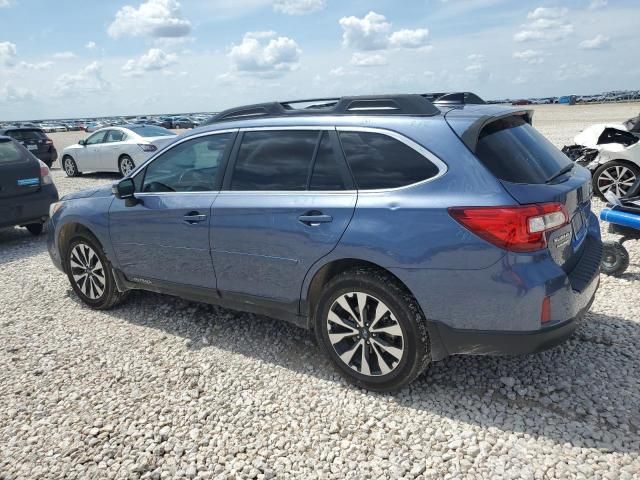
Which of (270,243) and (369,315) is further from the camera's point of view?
(270,243)

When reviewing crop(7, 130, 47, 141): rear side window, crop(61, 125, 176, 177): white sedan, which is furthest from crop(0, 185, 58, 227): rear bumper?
crop(7, 130, 47, 141): rear side window

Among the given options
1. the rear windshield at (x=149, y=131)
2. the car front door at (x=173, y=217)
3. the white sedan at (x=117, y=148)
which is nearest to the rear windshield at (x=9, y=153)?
the car front door at (x=173, y=217)

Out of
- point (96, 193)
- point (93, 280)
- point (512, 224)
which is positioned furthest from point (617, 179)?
point (93, 280)

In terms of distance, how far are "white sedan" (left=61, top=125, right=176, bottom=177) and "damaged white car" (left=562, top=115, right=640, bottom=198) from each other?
9.74 meters

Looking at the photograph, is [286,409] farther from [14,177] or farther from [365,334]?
[14,177]

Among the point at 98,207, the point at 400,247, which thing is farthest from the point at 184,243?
the point at 400,247

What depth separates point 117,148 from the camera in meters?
14.0

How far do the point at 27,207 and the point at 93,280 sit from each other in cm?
349

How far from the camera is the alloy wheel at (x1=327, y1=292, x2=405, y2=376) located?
122 inches

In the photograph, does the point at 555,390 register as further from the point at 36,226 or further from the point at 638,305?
the point at 36,226

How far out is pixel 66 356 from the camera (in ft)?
13.3

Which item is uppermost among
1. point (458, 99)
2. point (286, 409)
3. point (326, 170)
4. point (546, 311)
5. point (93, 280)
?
point (458, 99)

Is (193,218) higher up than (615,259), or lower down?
higher up

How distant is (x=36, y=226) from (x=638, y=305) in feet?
27.6
